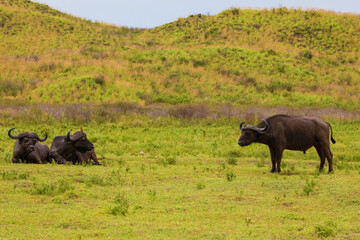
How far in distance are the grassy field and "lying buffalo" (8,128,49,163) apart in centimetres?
55

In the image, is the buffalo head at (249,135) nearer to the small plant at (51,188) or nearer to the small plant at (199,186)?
the small plant at (199,186)

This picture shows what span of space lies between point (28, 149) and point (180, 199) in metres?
6.79

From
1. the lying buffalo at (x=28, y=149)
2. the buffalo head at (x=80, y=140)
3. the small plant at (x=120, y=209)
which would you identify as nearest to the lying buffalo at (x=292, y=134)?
the buffalo head at (x=80, y=140)

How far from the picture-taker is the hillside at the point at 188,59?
45.3 metres

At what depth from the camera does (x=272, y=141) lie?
16.0 meters

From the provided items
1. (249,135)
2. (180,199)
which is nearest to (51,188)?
(180,199)

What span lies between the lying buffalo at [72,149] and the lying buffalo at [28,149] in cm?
46

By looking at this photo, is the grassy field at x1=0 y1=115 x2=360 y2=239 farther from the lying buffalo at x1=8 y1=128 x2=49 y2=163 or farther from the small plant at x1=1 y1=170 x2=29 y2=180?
the lying buffalo at x1=8 y1=128 x2=49 y2=163

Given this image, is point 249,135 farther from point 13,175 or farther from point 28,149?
point 13,175

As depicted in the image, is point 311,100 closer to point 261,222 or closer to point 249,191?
point 249,191

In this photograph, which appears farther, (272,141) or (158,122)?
(158,122)

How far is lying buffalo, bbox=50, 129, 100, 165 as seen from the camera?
16.8 metres

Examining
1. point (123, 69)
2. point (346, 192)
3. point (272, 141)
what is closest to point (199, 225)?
point (346, 192)

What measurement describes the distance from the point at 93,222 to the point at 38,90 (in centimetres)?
3652
